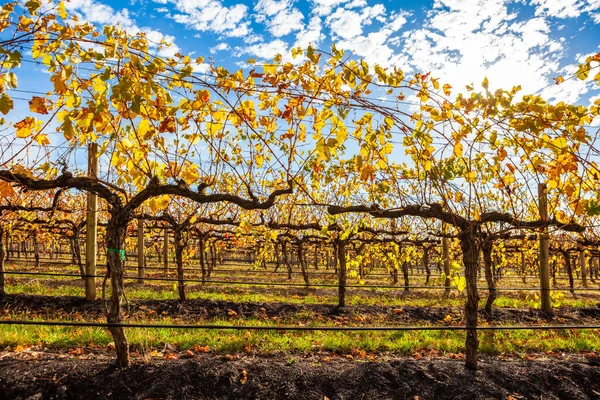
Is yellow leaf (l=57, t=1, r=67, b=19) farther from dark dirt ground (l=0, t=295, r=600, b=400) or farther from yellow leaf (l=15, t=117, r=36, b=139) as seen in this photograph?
dark dirt ground (l=0, t=295, r=600, b=400)

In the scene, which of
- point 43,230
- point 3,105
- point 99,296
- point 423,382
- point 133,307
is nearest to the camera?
point 3,105

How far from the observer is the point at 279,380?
377 cm

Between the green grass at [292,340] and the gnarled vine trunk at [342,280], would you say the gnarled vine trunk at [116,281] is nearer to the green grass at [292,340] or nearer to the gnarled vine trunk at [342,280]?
the green grass at [292,340]

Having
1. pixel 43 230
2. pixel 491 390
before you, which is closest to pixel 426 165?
pixel 491 390

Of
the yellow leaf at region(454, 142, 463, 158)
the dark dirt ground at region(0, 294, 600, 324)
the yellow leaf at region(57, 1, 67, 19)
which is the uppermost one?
the yellow leaf at region(57, 1, 67, 19)

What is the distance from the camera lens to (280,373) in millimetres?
3879

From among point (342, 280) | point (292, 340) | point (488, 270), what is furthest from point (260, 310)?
point (488, 270)

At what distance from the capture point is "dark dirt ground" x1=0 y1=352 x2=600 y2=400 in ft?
11.4

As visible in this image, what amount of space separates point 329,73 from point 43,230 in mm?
17135

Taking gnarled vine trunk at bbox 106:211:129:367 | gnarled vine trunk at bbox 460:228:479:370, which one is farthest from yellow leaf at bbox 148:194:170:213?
gnarled vine trunk at bbox 460:228:479:370

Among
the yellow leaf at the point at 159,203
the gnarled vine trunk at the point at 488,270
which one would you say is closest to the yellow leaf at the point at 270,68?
the yellow leaf at the point at 159,203

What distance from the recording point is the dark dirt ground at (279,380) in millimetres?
3475

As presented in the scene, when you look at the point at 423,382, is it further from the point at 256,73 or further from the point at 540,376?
the point at 256,73

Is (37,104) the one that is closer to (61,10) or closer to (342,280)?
(61,10)
